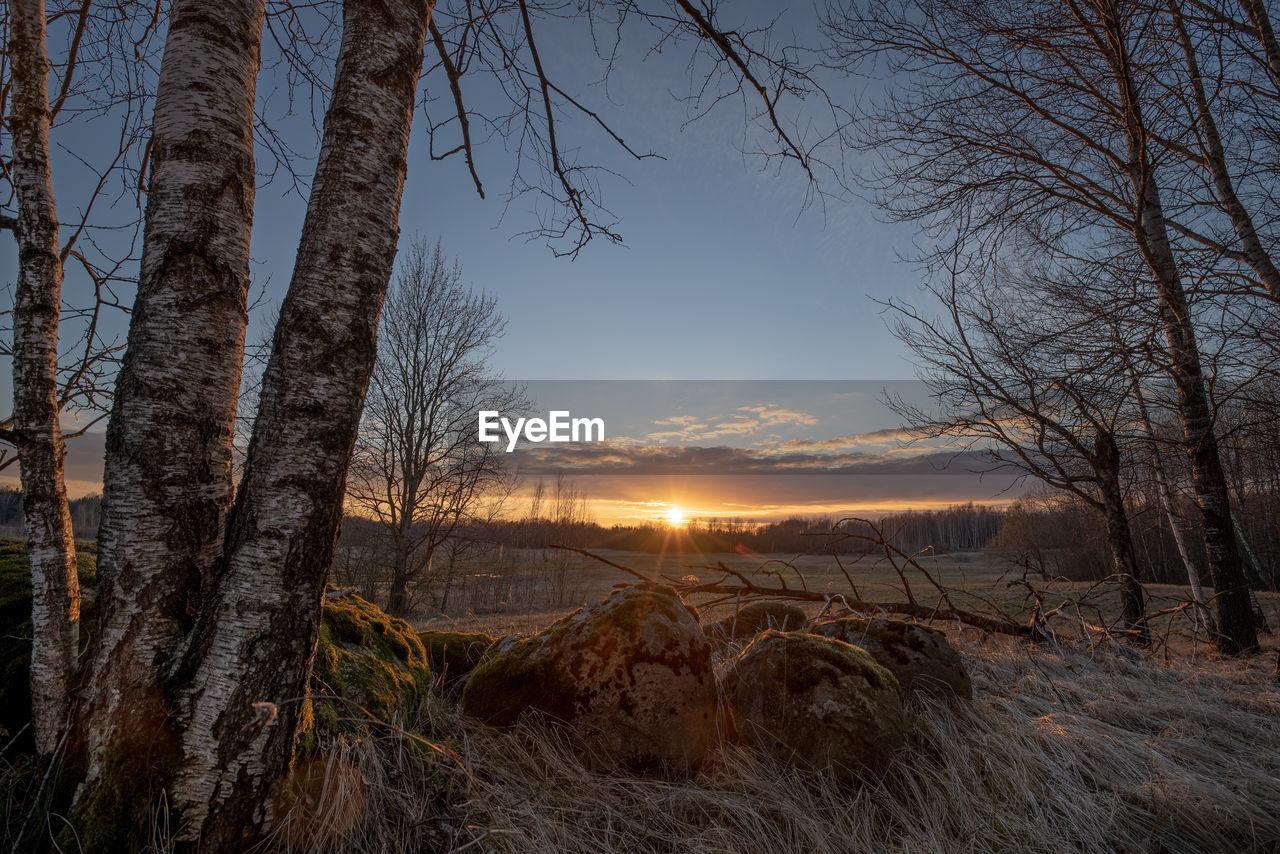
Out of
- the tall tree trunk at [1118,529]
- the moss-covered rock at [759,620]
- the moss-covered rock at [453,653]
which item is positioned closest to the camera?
the moss-covered rock at [453,653]

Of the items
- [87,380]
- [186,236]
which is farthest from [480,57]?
[87,380]

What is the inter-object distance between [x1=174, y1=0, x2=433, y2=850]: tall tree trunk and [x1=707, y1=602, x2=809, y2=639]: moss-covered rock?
A: 335cm

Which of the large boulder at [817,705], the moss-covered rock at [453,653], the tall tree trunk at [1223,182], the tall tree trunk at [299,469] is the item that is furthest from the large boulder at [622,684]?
the tall tree trunk at [1223,182]

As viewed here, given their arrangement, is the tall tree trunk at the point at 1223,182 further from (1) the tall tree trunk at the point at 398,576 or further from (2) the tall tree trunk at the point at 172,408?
(1) the tall tree trunk at the point at 398,576

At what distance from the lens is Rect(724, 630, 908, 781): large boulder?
2.44 m

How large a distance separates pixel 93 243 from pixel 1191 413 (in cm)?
998

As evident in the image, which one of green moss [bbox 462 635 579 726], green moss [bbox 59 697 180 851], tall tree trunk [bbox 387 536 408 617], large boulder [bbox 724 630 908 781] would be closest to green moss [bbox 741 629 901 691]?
large boulder [bbox 724 630 908 781]

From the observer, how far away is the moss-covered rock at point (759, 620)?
4555 millimetres

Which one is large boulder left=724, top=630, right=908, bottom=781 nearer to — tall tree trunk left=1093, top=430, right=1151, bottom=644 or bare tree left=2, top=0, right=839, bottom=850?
bare tree left=2, top=0, right=839, bottom=850

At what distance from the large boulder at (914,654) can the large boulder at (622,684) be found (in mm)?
1174

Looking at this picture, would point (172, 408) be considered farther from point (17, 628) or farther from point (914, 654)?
point (914, 654)

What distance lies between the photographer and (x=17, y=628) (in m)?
2.38

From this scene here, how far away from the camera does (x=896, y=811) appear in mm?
2197

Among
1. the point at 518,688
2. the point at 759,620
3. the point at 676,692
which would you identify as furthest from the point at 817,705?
the point at 759,620
